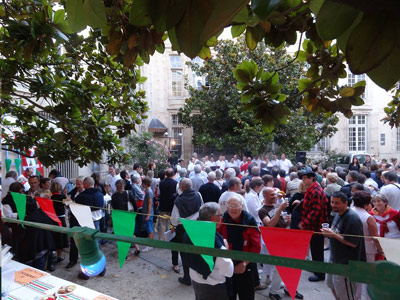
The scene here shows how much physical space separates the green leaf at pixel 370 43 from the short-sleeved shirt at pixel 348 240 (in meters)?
3.36

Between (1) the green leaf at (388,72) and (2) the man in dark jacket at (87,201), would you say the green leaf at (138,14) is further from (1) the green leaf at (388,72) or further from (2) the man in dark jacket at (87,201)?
(2) the man in dark jacket at (87,201)

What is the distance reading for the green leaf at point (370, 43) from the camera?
1.32 feet

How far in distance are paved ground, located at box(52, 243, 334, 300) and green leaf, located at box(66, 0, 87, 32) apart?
450 centimetres

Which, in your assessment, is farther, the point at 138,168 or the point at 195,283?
the point at 138,168

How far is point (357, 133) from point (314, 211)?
843 inches

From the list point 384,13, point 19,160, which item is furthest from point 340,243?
point 19,160

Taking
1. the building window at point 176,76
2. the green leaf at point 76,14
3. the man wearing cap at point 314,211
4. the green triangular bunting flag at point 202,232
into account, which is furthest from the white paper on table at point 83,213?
the building window at point 176,76

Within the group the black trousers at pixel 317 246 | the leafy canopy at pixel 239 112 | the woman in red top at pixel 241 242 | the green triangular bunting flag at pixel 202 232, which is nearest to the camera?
the green triangular bunting flag at pixel 202 232

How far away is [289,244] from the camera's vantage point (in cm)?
217

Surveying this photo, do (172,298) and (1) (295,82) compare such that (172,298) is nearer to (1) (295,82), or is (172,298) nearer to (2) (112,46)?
(2) (112,46)

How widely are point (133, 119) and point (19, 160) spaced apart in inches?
222

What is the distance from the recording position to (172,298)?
172 inches

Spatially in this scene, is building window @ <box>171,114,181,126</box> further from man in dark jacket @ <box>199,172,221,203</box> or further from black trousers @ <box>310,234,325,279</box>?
black trousers @ <box>310,234,325,279</box>

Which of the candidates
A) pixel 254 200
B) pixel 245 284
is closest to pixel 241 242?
pixel 245 284
